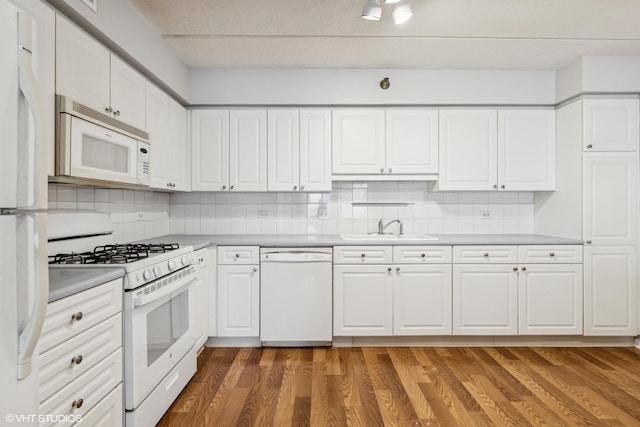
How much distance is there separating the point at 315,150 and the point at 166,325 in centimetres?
194

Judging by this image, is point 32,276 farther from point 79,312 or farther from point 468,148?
point 468,148

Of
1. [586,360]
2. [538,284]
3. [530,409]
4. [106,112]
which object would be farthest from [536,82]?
[106,112]

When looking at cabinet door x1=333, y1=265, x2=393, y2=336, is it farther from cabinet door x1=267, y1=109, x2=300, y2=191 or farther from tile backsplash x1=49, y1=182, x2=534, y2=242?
cabinet door x1=267, y1=109, x2=300, y2=191

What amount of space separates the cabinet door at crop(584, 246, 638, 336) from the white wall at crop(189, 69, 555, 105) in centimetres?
153

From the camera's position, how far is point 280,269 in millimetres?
3057

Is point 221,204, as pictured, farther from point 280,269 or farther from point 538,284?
point 538,284

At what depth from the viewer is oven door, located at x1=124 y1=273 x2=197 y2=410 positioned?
1.75 metres

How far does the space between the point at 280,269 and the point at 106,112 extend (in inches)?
66.0

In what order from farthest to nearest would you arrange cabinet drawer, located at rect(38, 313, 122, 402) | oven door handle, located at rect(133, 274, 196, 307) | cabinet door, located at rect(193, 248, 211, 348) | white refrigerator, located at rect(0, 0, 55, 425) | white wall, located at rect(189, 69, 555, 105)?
white wall, located at rect(189, 69, 555, 105) < cabinet door, located at rect(193, 248, 211, 348) < oven door handle, located at rect(133, 274, 196, 307) < cabinet drawer, located at rect(38, 313, 122, 402) < white refrigerator, located at rect(0, 0, 55, 425)

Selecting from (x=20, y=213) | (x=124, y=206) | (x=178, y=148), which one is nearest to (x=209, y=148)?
(x=178, y=148)

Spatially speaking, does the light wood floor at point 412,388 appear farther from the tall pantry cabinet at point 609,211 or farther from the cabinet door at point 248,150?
the cabinet door at point 248,150

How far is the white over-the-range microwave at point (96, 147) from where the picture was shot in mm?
1659

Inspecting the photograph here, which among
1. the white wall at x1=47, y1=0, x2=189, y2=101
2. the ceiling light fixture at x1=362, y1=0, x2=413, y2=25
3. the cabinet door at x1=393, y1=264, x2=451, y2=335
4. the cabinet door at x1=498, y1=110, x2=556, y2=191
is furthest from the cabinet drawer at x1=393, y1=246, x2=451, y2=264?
the white wall at x1=47, y1=0, x2=189, y2=101

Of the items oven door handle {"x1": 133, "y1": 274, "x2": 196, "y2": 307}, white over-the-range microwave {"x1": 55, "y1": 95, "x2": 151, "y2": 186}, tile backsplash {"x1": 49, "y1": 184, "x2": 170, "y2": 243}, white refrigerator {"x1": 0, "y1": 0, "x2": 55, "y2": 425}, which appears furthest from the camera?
tile backsplash {"x1": 49, "y1": 184, "x2": 170, "y2": 243}
